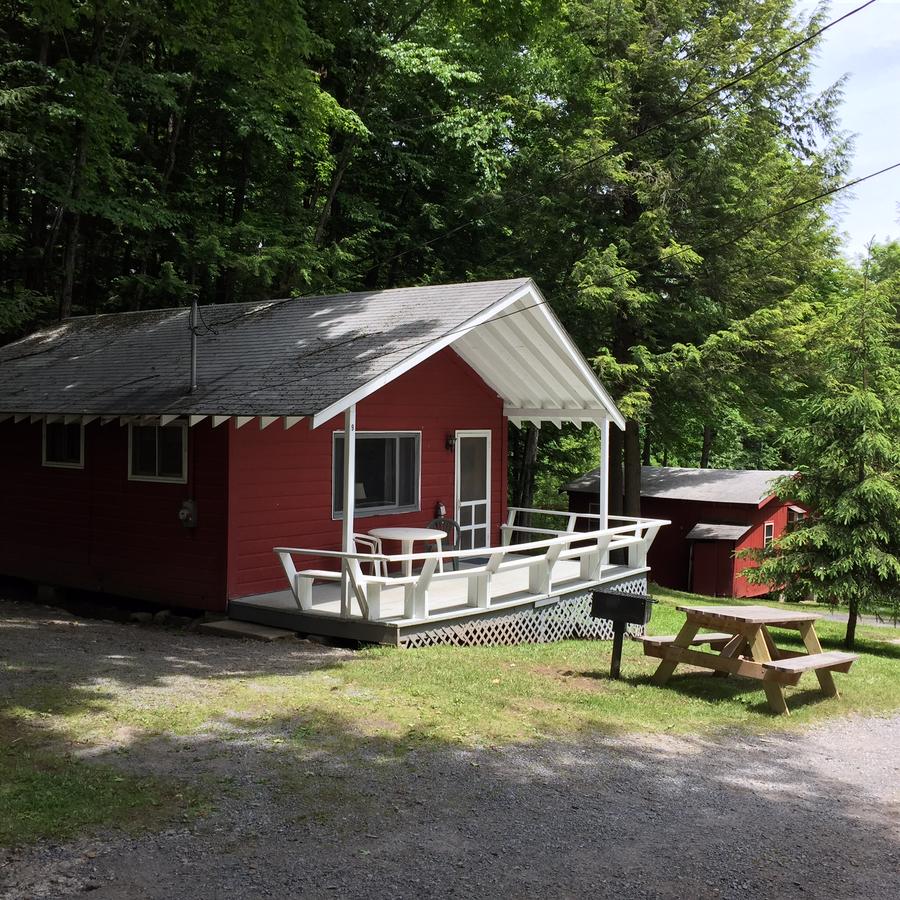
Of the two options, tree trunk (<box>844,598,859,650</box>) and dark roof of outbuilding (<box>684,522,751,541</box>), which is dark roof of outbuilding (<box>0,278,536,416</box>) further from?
dark roof of outbuilding (<box>684,522,751,541</box>)

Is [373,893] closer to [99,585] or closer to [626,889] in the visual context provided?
[626,889]

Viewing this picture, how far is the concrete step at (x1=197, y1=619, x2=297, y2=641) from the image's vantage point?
1091cm

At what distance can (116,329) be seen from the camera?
53.2ft

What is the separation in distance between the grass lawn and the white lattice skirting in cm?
38

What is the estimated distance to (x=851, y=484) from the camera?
50.3ft

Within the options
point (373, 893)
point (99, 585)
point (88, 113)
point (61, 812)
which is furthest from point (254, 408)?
point (88, 113)

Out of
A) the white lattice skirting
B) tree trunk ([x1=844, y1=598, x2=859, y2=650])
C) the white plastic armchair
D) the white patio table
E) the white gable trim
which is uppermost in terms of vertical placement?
the white gable trim

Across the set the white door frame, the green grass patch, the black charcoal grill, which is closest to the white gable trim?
the white door frame

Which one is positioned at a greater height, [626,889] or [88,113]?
[88,113]

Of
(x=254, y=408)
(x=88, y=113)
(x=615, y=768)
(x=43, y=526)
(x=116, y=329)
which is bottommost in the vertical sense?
(x=615, y=768)

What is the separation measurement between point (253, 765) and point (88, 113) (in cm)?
1504

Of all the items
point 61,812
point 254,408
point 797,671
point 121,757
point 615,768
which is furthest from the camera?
point 254,408

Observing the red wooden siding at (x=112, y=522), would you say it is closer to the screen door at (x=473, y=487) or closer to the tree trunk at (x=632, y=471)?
the screen door at (x=473, y=487)

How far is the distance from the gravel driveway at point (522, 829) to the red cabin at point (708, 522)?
18769 mm
